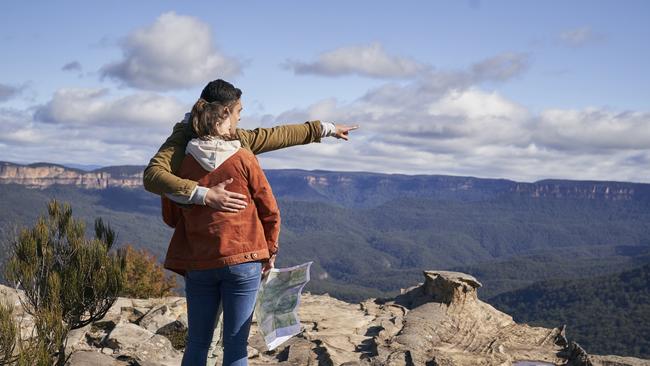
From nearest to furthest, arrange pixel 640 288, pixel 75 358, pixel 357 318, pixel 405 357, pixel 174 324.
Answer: pixel 75 358 → pixel 405 357 → pixel 174 324 → pixel 357 318 → pixel 640 288

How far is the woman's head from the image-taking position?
187 inches

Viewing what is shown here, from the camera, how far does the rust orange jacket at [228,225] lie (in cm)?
463

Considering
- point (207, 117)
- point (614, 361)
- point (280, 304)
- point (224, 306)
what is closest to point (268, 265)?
point (224, 306)

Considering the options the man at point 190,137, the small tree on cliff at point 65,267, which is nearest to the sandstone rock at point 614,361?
the man at point 190,137

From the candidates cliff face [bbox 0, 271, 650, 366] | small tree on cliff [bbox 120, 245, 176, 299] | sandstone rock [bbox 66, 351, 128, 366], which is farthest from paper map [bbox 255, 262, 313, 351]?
small tree on cliff [bbox 120, 245, 176, 299]

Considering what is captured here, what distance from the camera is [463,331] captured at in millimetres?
11680

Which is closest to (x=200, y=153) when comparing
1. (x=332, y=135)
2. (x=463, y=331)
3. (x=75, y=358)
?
(x=332, y=135)

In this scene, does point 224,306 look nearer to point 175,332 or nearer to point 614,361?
point 175,332

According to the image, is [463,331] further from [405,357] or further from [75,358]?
[75,358]

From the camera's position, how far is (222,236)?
463 cm

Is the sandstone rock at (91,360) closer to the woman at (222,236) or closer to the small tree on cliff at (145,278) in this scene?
the woman at (222,236)

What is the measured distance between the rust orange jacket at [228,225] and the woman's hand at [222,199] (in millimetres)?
54

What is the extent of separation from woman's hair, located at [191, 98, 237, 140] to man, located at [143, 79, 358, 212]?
2.3 inches

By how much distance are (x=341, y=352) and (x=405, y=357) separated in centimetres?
90
